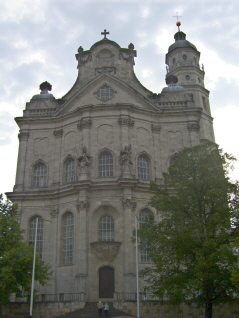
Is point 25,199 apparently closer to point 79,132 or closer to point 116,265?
point 79,132

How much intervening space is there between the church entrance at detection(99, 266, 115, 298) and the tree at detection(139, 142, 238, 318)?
766cm

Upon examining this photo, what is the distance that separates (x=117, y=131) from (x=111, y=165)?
3.19m

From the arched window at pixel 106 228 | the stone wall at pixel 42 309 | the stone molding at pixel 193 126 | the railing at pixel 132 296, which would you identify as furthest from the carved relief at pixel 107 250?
the stone molding at pixel 193 126

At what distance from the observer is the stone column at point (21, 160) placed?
3434 cm

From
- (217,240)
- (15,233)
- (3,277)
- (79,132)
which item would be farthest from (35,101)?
(217,240)

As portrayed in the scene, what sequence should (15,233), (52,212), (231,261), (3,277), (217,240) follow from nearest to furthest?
(231,261), (217,240), (3,277), (15,233), (52,212)

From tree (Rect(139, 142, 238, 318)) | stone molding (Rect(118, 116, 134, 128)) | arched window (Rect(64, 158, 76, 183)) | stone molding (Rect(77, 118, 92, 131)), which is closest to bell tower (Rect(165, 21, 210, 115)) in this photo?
stone molding (Rect(118, 116, 134, 128))

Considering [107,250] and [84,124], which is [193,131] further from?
[107,250]

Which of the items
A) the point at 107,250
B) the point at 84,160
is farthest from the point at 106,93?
the point at 107,250

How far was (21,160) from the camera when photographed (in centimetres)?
3538

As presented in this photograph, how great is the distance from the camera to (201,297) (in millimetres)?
19766

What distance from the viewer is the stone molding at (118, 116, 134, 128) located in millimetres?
33906

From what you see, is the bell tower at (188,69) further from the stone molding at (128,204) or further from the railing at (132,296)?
the railing at (132,296)

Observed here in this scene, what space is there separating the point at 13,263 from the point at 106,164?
12.3m
